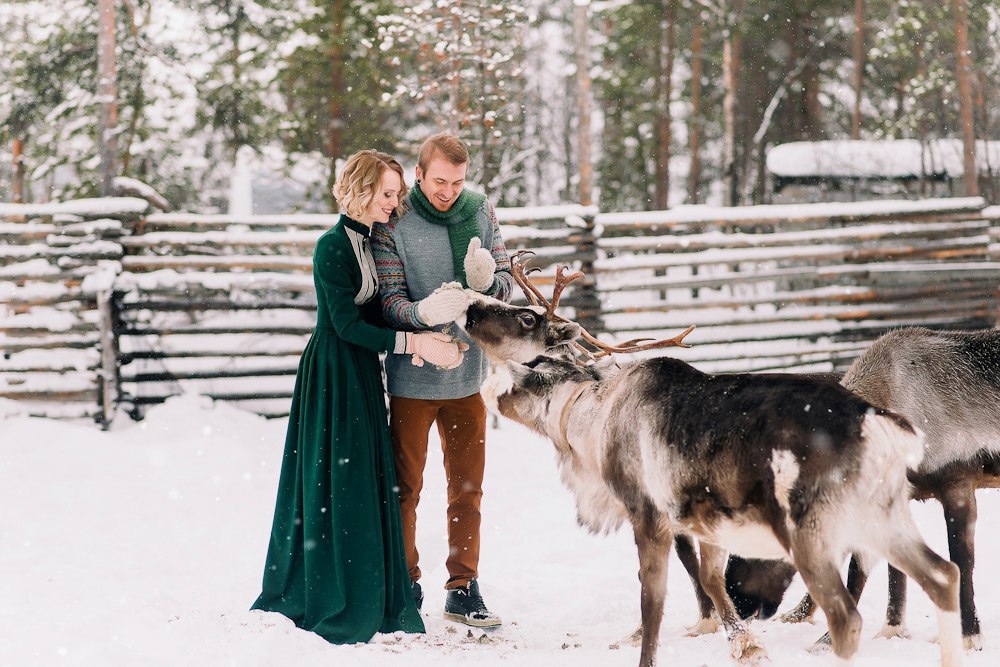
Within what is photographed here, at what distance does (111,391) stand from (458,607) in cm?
519

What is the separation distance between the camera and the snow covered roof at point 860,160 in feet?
50.5

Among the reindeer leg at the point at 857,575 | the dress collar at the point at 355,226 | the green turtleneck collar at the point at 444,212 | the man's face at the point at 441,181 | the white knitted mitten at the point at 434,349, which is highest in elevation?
the man's face at the point at 441,181

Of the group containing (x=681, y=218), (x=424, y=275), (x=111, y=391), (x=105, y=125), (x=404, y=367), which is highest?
(x=105, y=125)

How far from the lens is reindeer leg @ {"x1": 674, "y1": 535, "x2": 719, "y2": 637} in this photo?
374cm

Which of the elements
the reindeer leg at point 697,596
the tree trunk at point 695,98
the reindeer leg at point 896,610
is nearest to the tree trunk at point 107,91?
the reindeer leg at point 697,596

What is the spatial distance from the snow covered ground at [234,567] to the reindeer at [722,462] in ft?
1.47

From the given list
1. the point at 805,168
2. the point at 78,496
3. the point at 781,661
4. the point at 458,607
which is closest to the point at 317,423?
the point at 458,607

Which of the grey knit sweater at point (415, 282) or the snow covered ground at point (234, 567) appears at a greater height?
the grey knit sweater at point (415, 282)

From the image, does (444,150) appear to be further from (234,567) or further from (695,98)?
(695,98)

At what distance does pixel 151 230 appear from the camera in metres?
8.56

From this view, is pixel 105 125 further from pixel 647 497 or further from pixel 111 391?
pixel 647 497

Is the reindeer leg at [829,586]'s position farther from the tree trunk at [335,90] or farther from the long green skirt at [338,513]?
the tree trunk at [335,90]

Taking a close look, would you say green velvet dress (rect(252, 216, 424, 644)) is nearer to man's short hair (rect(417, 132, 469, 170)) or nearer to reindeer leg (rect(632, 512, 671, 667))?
man's short hair (rect(417, 132, 469, 170))

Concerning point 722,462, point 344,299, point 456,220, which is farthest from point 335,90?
point 722,462
